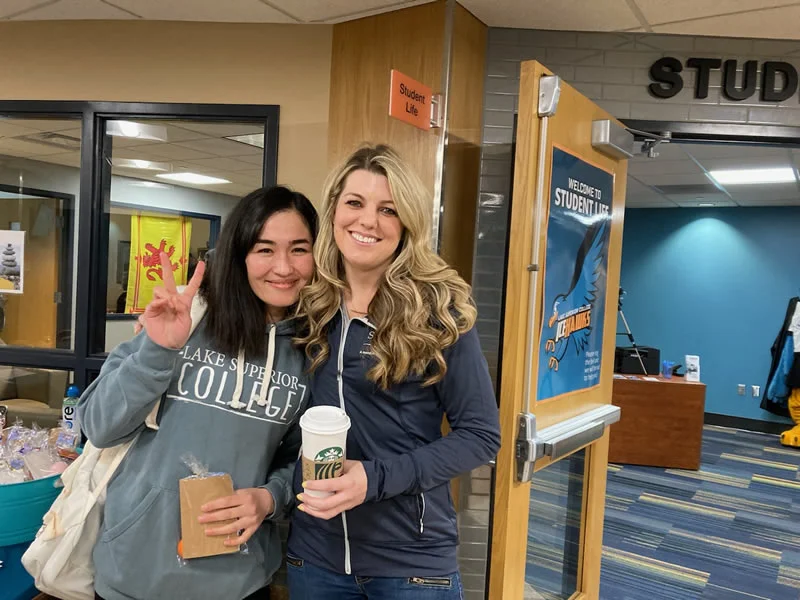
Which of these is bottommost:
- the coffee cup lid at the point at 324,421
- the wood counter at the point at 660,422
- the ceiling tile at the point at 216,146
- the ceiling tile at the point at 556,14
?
the wood counter at the point at 660,422

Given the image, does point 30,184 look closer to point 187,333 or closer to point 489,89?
point 489,89

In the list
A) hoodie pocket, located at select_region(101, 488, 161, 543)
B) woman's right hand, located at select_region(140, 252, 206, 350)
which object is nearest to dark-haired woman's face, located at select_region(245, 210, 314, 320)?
woman's right hand, located at select_region(140, 252, 206, 350)

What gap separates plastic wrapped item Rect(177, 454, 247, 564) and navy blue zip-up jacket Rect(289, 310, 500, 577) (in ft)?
0.74

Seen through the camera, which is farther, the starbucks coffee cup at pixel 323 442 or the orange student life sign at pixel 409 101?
the orange student life sign at pixel 409 101

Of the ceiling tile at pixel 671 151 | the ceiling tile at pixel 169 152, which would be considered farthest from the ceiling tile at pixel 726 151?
the ceiling tile at pixel 169 152

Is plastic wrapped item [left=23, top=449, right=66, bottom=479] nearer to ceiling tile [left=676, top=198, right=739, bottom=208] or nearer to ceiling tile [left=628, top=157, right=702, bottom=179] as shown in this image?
ceiling tile [left=628, top=157, right=702, bottom=179]

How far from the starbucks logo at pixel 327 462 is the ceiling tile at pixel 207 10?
1847 millimetres

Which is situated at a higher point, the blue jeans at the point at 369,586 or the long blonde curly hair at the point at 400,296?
the long blonde curly hair at the point at 400,296

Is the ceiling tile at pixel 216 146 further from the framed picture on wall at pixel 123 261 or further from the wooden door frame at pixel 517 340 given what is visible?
the wooden door frame at pixel 517 340

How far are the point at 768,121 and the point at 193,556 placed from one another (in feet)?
8.90

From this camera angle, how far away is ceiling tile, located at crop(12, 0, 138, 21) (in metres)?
2.46

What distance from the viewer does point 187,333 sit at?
1295 millimetres

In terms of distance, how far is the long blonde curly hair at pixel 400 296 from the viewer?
1323 mm

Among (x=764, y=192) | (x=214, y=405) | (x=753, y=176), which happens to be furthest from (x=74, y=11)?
(x=764, y=192)
